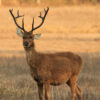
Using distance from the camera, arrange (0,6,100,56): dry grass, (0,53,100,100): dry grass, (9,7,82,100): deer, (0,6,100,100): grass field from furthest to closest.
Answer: (0,6,100,56): dry grass, (0,6,100,100): grass field, (0,53,100,100): dry grass, (9,7,82,100): deer

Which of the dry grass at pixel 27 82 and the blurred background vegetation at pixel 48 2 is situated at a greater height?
the blurred background vegetation at pixel 48 2

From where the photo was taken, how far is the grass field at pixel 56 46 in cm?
1317

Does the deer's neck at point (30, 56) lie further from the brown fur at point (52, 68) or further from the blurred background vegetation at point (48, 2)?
the blurred background vegetation at point (48, 2)

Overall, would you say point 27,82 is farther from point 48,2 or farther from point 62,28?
point 48,2

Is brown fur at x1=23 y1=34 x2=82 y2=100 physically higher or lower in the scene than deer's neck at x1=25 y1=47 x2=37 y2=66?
lower

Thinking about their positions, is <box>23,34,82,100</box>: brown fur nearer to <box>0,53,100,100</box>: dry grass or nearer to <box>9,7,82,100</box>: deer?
<box>9,7,82,100</box>: deer

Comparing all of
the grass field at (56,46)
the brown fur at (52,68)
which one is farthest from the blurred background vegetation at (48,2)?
the brown fur at (52,68)

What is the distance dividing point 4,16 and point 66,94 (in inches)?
1149

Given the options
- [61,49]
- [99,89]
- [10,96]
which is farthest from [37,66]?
[61,49]

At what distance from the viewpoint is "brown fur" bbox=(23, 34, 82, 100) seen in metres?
11.2

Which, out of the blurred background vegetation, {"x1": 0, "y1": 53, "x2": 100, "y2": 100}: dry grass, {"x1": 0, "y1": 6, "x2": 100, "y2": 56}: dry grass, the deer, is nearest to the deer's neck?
the deer

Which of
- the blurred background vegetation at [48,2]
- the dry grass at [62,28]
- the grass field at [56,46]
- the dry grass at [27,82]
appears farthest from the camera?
the blurred background vegetation at [48,2]

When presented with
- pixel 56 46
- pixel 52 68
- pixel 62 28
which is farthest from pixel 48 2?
pixel 52 68

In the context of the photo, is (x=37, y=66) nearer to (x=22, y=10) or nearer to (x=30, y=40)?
(x=30, y=40)
